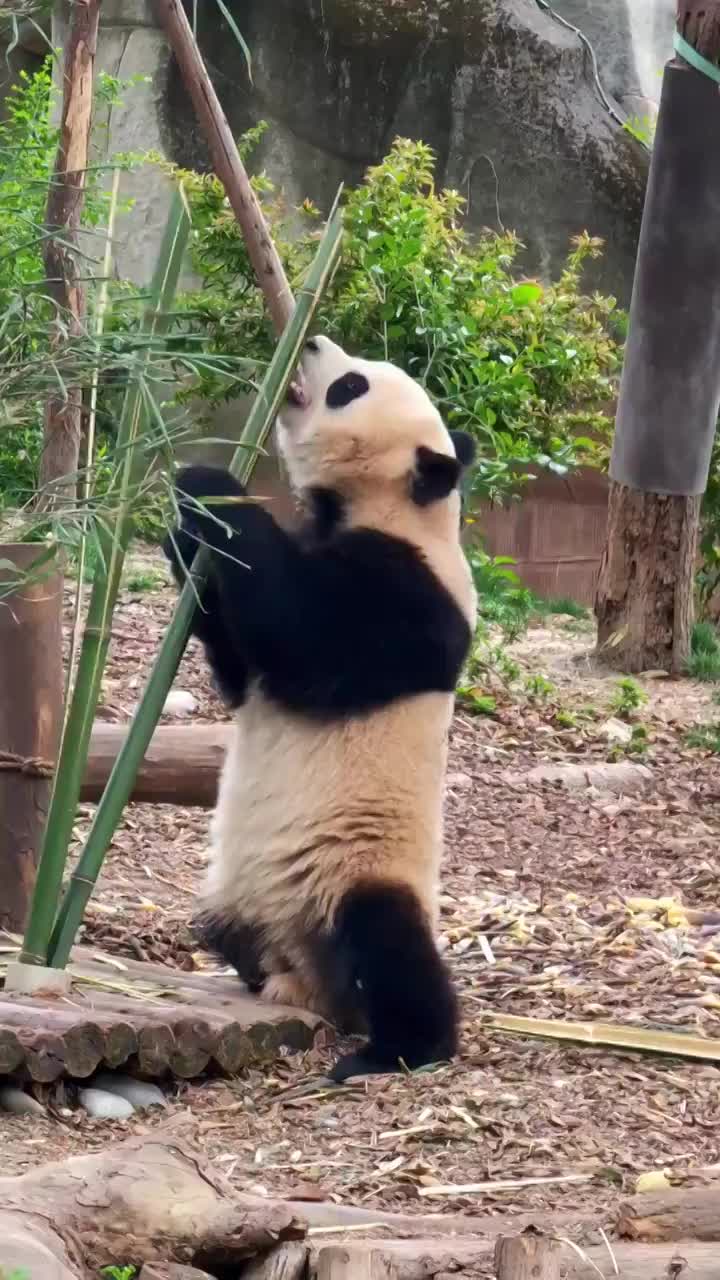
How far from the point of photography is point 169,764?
170 inches

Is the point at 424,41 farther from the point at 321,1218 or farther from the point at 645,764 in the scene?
the point at 321,1218

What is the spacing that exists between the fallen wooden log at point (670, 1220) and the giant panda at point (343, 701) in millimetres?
1157

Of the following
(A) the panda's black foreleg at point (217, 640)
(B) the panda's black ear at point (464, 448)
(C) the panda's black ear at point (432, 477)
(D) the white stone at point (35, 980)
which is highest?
(B) the panda's black ear at point (464, 448)

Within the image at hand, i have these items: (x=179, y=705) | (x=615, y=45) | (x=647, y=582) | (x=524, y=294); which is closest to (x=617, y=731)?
(x=647, y=582)

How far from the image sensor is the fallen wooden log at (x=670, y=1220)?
237 centimetres

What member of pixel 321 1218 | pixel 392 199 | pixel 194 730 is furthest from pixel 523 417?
pixel 321 1218

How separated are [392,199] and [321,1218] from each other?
6271 mm

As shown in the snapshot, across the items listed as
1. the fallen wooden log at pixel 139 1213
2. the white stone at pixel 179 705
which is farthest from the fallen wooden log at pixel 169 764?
the fallen wooden log at pixel 139 1213

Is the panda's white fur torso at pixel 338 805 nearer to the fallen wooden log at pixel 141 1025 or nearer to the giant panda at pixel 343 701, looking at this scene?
the giant panda at pixel 343 701

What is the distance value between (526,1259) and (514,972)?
2260 millimetres

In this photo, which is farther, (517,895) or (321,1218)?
(517,895)

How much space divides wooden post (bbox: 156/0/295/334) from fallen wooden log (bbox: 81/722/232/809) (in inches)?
48.2

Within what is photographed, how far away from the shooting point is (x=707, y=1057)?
3590 mm

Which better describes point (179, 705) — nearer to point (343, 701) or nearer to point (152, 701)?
point (343, 701)
